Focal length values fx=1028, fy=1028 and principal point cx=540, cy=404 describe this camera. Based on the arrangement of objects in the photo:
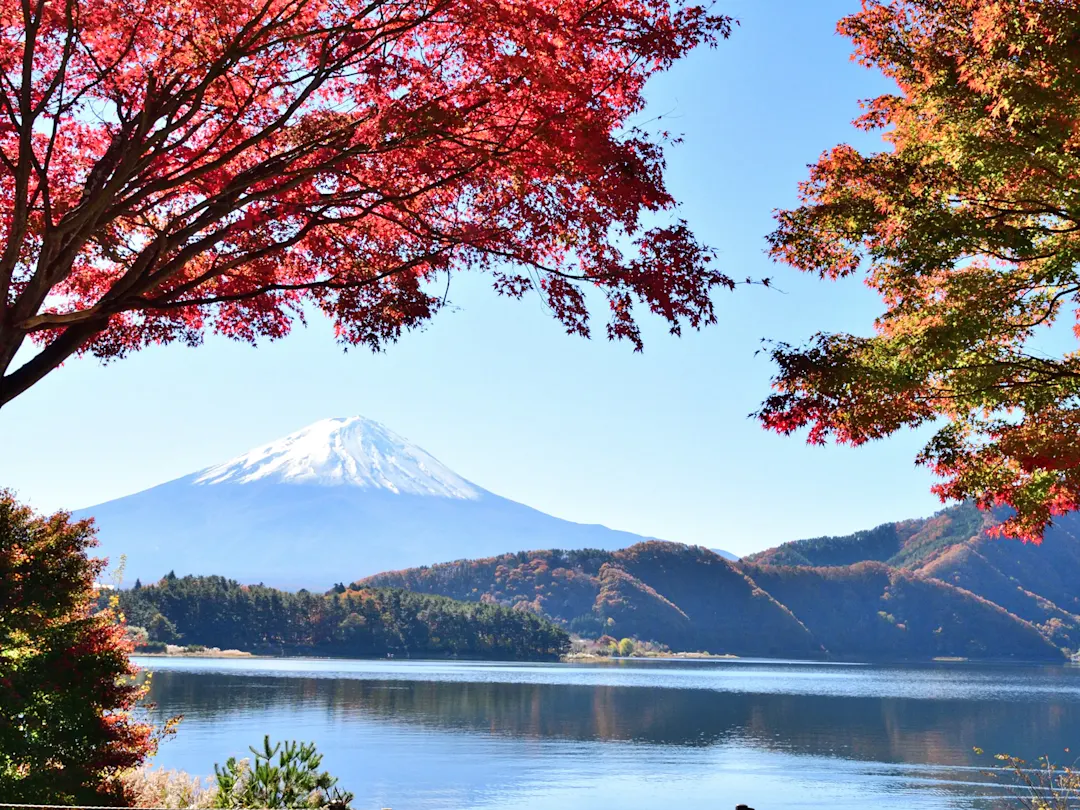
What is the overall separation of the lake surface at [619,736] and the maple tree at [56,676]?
679 inches

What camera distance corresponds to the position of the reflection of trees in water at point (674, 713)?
46.8 m

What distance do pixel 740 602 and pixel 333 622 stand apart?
82.2m

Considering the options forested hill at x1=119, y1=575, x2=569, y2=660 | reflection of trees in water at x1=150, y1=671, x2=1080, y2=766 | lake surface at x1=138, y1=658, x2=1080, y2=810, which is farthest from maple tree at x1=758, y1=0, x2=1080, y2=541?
forested hill at x1=119, y1=575, x2=569, y2=660

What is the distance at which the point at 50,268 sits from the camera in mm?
5777

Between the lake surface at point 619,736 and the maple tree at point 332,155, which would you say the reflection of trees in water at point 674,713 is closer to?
the lake surface at point 619,736

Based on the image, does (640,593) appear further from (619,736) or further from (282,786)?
(282,786)

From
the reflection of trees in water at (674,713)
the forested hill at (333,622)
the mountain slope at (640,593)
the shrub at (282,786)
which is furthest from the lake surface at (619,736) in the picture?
the mountain slope at (640,593)

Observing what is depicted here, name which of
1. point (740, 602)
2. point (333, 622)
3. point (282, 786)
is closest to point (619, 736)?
point (282, 786)

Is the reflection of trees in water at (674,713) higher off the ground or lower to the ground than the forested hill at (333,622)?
lower

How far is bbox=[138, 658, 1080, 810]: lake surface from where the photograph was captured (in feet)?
105

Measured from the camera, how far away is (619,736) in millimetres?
47188

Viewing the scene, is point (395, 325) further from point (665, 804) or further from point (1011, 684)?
point (1011, 684)

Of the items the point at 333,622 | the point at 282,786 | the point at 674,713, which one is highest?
the point at 333,622

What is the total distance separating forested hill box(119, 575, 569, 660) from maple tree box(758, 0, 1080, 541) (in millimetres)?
107076
